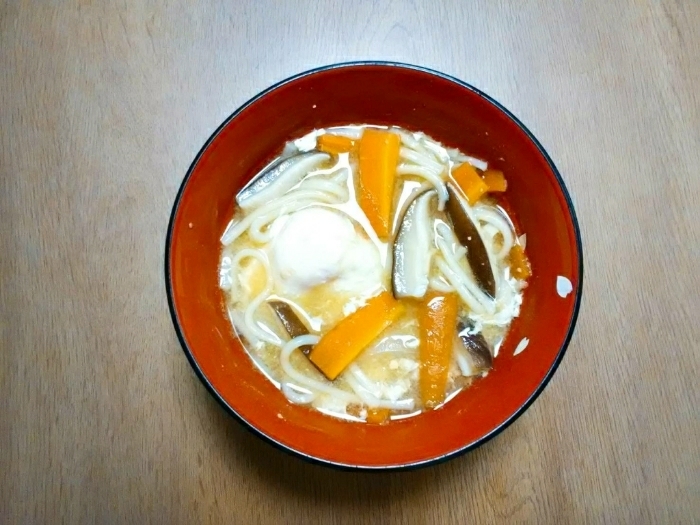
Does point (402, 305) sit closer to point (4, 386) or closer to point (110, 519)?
point (110, 519)

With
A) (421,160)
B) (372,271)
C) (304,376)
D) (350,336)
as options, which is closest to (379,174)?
(421,160)

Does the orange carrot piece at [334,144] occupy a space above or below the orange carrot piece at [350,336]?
above

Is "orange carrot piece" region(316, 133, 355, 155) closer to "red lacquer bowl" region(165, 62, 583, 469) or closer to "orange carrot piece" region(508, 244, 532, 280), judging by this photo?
"red lacquer bowl" region(165, 62, 583, 469)

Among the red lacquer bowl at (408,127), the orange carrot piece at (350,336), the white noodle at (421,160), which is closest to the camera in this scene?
the red lacquer bowl at (408,127)

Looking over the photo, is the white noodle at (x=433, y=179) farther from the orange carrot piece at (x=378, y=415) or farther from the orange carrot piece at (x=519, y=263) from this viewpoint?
the orange carrot piece at (x=378, y=415)

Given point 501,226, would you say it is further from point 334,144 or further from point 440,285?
point 334,144

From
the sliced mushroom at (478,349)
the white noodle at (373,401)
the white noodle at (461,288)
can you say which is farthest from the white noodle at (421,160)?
the white noodle at (373,401)

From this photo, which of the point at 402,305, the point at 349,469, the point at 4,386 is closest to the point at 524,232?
the point at 402,305
